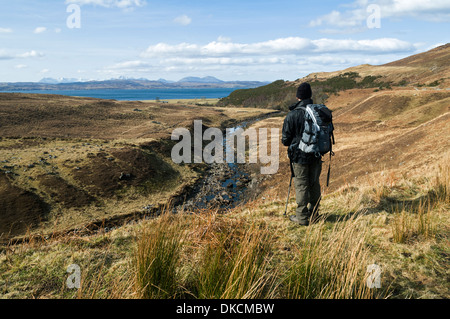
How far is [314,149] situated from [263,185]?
15441 mm

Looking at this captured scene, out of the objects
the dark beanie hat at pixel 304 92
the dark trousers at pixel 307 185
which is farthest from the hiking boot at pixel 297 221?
the dark beanie hat at pixel 304 92

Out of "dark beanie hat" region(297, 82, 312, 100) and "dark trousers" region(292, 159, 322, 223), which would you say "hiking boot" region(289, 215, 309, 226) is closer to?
"dark trousers" region(292, 159, 322, 223)

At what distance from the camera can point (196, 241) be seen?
446 centimetres

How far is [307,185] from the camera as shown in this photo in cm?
548

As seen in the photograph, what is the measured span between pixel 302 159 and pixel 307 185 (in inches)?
22.1

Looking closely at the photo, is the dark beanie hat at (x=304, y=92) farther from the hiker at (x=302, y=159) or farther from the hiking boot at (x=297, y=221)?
the hiking boot at (x=297, y=221)

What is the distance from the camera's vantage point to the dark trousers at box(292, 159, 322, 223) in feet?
17.7

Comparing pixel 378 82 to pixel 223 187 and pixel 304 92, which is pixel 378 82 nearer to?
pixel 223 187

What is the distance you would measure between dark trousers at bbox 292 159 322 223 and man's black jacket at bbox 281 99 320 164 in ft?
0.46

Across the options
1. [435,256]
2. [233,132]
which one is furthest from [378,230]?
[233,132]

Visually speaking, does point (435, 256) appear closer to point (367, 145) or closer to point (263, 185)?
point (263, 185)

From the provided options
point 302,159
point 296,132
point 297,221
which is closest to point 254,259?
point 302,159

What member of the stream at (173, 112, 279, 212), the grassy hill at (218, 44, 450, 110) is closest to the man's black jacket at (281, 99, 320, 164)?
the stream at (173, 112, 279, 212)

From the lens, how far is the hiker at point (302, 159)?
5.32 meters
